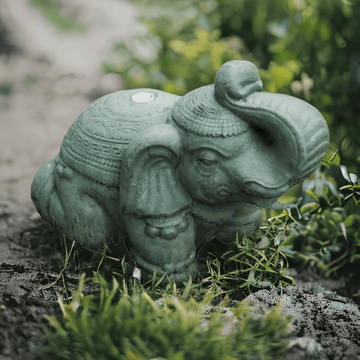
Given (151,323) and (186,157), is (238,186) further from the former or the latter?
(151,323)

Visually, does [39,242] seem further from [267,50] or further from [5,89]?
[267,50]

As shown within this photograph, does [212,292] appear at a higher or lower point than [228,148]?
lower

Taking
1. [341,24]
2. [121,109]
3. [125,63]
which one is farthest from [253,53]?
[121,109]

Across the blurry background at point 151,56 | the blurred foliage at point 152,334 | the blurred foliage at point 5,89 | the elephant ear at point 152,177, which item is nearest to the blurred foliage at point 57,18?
the blurry background at point 151,56

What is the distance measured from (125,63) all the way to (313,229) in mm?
1988

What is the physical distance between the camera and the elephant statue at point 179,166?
1.06m

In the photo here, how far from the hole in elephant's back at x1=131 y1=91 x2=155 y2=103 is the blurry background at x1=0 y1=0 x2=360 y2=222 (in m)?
0.78

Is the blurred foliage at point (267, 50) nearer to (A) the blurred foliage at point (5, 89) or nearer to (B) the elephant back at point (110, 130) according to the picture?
(A) the blurred foliage at point (5, 89)

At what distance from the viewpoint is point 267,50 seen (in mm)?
3045

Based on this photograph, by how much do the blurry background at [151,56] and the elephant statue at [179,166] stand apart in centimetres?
65

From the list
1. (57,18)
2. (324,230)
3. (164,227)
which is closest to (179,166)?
(164,227)

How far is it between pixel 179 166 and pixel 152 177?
85 millimetres

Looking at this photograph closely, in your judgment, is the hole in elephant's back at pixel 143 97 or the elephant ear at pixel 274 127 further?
the hole in elephant's back at pixel 143 97

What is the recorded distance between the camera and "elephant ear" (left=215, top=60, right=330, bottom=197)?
102 cm
